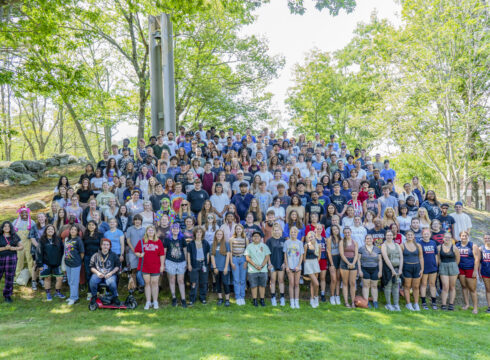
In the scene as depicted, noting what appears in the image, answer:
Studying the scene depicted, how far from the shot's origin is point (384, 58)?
20.3 m

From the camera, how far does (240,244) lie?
24.3 ft

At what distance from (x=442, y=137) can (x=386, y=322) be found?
1532cm

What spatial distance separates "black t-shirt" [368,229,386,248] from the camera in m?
7.60

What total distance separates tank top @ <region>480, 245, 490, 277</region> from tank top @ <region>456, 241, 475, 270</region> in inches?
8.4

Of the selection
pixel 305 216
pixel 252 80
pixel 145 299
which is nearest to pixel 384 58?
pixel 252 80

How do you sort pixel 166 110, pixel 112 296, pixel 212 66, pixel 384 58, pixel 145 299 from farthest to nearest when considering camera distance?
pixel 212 66 → pixel 384 58 → pixel 166 110 → pixel 145 299 → pixel 112 296

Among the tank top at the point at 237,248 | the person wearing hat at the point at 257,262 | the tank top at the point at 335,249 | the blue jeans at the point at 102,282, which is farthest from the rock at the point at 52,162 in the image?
the tank top at the point at 335,249

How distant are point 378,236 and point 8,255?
8.53 metres

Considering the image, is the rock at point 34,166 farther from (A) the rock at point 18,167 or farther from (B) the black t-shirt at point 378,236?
(B) the black t-shirt at point 378,236

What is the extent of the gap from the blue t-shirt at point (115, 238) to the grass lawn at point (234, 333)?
4.26ft

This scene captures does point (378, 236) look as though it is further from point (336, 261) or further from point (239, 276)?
point (239, 276)

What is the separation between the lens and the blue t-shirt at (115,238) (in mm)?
7309

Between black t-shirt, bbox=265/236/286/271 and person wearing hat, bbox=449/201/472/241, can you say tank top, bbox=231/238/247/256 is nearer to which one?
black t-shirt, bbox=265/236/286/271

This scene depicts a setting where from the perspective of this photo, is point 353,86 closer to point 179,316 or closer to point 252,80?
point 252,80
